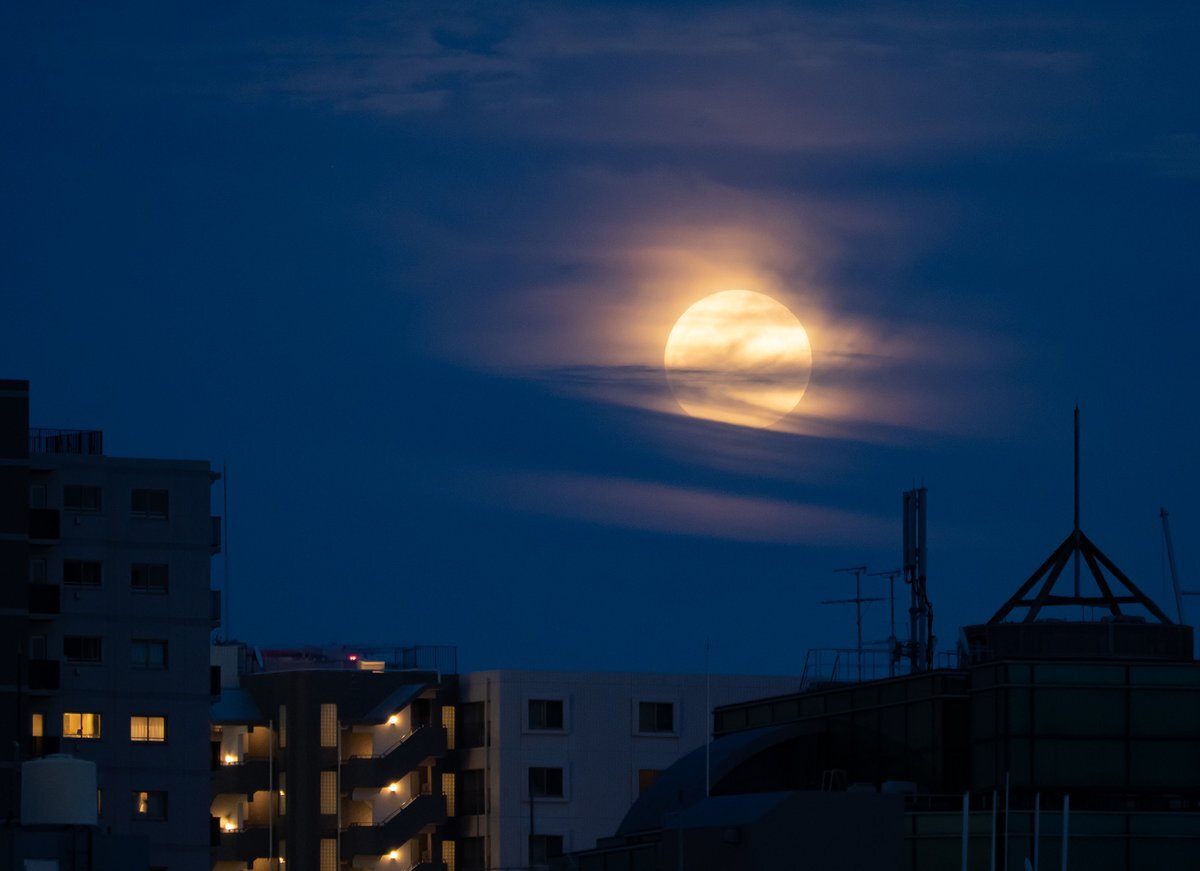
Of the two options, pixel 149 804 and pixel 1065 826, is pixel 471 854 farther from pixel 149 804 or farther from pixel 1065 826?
pixel 1065 826

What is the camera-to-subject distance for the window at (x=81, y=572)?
11888cm

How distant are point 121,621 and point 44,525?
7221 millimetres

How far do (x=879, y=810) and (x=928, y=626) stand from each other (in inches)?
892

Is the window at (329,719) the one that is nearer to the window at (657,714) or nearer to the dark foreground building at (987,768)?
the window at (657,714)

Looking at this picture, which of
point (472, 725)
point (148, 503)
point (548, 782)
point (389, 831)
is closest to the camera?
point (148, 503)

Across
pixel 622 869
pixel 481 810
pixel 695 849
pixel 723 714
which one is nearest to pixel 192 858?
pixel 481 810

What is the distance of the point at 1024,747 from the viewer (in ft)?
253

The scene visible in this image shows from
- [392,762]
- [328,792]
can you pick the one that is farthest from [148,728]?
[392,762]

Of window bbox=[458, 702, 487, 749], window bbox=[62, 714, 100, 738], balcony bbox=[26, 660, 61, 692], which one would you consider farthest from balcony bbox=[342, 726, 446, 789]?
balcony bbox=[26, 660, 61, 692]

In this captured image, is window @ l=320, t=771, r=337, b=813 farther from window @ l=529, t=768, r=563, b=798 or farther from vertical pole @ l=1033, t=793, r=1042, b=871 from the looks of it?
vertical pole @ l=1033, t=793, r=1042, b=871

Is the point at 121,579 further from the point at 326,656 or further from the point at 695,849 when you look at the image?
the point at 695,849

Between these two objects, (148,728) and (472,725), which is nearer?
(148,728)

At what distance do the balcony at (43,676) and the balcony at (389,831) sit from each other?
1018 inches

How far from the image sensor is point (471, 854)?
5443 inches
